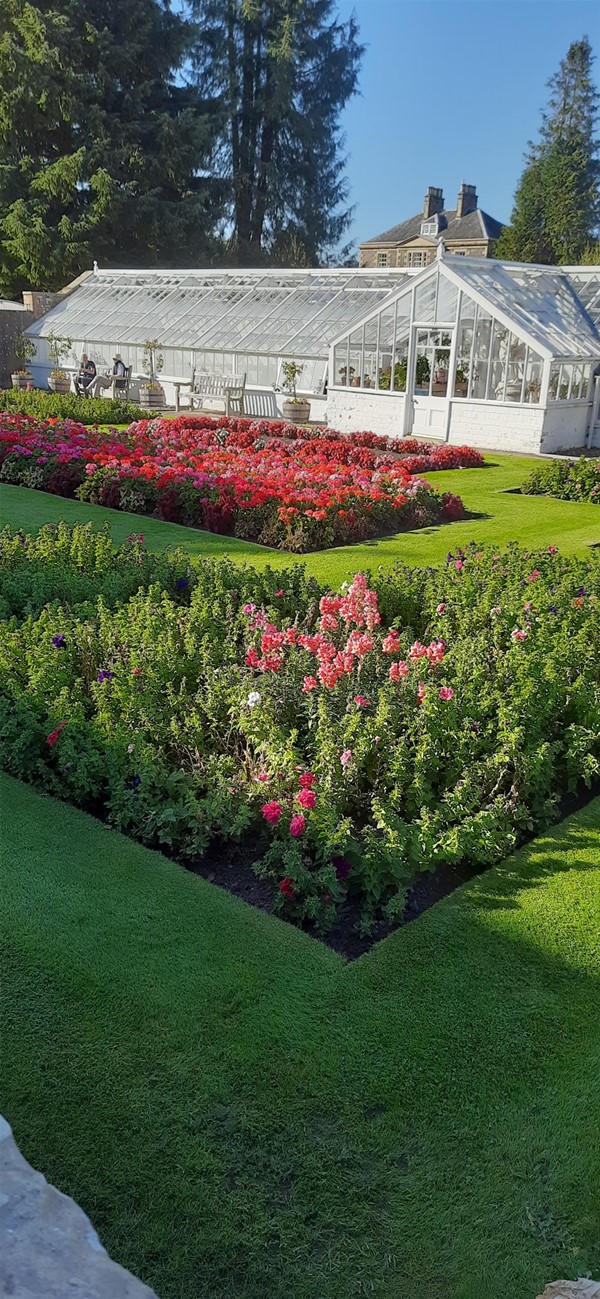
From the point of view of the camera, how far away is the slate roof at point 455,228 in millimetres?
46312

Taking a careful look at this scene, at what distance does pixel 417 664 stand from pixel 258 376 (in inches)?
796

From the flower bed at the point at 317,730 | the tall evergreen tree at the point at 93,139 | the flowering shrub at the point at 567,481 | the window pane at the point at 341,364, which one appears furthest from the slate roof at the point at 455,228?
the flower bed at the point at 317,730

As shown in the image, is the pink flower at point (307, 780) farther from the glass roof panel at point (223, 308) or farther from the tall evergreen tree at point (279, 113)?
the tall evergreen tree at point (279, 113)

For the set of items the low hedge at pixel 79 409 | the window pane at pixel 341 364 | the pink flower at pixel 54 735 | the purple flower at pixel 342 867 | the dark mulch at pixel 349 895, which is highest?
the window pane at pixel 341 364

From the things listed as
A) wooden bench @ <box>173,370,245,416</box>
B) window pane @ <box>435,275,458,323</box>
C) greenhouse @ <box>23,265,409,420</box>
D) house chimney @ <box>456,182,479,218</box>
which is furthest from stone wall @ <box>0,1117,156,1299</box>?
house chimney @ <box>456,182,479,218</box>

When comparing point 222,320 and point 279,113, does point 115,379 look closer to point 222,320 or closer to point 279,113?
point 222,320

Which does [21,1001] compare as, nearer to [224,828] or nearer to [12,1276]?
[224,828]

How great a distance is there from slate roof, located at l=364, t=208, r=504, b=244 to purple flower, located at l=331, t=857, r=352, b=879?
46.1 metres

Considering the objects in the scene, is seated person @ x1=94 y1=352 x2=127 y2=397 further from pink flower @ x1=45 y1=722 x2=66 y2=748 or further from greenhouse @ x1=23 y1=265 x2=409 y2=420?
pink flower @ x1=45 y1=722 x2=66 y2=748

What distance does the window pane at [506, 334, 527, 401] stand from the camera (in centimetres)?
1816

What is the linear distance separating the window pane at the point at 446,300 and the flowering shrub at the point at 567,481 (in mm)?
6203

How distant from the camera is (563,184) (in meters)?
43.6

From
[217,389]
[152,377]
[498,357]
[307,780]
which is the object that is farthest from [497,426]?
[307,780]

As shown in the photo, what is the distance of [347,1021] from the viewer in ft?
10.8
